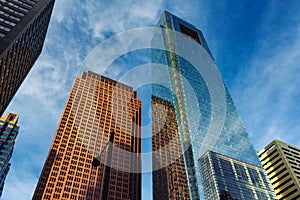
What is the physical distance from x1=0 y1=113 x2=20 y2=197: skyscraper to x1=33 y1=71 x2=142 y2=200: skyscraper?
18.1 meters

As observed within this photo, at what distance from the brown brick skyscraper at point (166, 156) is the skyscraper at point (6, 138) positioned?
79090 millimetres

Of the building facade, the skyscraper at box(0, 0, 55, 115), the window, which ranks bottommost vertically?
the building facade

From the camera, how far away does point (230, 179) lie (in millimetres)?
87688

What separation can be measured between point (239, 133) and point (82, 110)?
94.1m

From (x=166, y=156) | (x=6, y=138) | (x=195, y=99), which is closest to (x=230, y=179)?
(x=195, y=99)

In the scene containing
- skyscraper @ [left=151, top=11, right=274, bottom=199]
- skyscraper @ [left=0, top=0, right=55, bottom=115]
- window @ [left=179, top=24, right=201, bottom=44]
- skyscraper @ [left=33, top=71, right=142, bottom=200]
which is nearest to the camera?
skyscraper @ [left=0, top=0, right=55, bottom=115]

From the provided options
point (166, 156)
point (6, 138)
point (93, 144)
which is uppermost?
point (166, 156)

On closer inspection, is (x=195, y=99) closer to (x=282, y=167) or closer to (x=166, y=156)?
(x=282, y=167)

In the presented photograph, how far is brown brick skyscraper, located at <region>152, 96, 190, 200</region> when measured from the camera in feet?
406

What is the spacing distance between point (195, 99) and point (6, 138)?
310ft

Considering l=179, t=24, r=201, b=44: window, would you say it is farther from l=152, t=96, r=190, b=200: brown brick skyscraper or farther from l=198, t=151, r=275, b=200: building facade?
l=198, t=151, r=275, b=200: building facade


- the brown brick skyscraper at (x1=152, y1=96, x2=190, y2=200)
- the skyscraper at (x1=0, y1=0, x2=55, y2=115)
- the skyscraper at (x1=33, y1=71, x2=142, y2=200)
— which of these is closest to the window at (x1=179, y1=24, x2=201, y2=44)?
the brown brick skyscraper at (x1=152, y1=96, x2=190, y2=200)

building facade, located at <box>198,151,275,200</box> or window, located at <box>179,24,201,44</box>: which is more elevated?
window, located at <box>179,24,201,44</box>

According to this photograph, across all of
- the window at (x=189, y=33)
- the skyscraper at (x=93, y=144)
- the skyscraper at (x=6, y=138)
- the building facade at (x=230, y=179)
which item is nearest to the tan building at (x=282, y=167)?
the building facade at (x=230, y=179)
